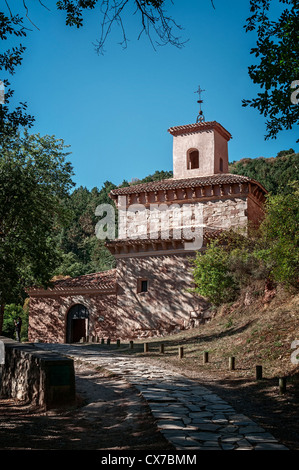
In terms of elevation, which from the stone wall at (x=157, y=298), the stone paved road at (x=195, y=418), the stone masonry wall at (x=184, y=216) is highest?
the stone masonry wall at (x=184, y=216)

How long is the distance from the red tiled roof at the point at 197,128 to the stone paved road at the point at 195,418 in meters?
19.4

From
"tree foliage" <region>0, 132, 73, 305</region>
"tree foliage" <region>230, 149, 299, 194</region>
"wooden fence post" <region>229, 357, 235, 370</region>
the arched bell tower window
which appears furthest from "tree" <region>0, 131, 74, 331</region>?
"tree foliage" <region>230, 149, 299, 194</region>

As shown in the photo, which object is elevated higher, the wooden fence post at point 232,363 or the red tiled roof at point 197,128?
the red tiled roof at point 197,128

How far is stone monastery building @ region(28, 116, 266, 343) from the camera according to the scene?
2416 cm

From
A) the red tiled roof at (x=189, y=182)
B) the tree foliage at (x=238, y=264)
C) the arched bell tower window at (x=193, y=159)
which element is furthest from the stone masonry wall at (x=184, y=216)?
the arched bell tower window at (x=193, y=159)

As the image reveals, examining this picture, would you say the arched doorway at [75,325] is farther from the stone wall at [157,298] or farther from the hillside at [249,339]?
the hillside at [249,339]

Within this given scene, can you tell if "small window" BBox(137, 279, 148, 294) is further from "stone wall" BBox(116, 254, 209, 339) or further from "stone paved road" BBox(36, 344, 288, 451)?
"stone paved road" BBox(36, 344, 288, 451)

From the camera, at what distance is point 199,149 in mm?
27609

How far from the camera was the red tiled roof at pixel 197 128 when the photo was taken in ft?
89.7

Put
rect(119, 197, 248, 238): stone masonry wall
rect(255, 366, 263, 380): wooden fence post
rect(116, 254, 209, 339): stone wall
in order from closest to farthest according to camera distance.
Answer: rect(255, 366, 263, 380): wooden fence post < rect(116, 254, 209, 339): stone wall < rect(119, 197, 248, 238): stone masonry wall

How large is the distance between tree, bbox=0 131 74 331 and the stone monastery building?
5.10 metres

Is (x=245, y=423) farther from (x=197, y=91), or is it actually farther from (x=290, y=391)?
(x=197, y=91)

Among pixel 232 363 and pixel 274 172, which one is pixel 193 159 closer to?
pixel 232 363

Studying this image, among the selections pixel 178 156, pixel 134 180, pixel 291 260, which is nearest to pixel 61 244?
pixel 134 180
